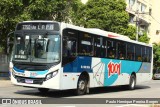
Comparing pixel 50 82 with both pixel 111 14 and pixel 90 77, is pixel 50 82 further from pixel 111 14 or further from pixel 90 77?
pixel 111 14

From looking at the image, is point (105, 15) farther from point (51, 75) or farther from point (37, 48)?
point (51, 75)

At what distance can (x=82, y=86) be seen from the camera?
63.4ft

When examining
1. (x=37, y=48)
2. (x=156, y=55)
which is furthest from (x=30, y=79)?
→ (x=156, y=55)

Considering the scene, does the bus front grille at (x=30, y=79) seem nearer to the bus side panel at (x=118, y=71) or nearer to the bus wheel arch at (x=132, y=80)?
the bus side panel at (x=118, y=71)

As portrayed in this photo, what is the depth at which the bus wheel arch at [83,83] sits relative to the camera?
1903 cm

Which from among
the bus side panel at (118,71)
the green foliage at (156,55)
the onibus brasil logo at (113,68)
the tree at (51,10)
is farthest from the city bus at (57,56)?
the green foliage at (156,55)

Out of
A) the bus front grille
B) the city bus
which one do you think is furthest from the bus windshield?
the bus front grille

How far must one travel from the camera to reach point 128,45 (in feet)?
80.9

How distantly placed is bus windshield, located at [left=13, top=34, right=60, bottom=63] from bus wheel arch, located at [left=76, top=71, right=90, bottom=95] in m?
2.36

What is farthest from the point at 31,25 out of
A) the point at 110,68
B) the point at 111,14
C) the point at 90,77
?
the point at 111,14

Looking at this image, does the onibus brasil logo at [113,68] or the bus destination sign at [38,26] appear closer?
the bus destination sign at [38,26]

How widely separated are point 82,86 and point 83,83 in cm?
15

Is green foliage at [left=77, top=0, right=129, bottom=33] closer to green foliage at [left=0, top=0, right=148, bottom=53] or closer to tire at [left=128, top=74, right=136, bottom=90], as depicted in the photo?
green foliage at [left=0, top=0, right=148, bottom=53]

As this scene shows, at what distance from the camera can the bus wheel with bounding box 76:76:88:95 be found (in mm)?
18984
